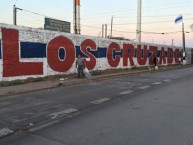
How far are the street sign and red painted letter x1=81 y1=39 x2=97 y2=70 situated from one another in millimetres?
3208

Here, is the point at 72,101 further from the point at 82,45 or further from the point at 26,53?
the point at 82,45

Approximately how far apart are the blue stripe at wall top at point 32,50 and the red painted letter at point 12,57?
1.64 ft

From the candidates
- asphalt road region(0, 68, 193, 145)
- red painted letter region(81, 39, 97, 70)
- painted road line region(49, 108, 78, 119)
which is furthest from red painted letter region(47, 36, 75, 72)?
painted road line region(49, 108, 78, 119)

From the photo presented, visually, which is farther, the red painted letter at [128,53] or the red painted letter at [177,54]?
the red painted letter at [177,54]

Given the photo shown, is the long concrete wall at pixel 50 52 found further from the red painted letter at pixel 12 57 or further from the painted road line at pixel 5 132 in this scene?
the painted road line at pixel 5 132

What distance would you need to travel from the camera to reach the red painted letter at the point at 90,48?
27.9 m

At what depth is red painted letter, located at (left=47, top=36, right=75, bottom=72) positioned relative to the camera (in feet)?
77.3

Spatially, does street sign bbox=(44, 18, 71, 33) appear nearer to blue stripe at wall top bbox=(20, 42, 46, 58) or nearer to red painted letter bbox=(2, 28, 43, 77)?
blue stripe at wall top bbox=(20, 42, 46, 58)

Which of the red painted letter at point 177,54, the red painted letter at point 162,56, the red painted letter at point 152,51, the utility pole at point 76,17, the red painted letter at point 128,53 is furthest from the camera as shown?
the red painted letter at point 177,54

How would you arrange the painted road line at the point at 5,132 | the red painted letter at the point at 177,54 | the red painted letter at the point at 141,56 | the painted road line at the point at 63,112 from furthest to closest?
the red painted letter at the point at 177,54 → the red painted letter at the point at 141,56 → the painted road line at the point at 63,112 → the painted road line at the point at 5,132

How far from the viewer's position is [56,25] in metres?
29.9

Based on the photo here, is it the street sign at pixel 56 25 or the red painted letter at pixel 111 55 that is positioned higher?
the street sign at pixel 56 25

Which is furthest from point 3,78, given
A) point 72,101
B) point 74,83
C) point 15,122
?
point 15,122

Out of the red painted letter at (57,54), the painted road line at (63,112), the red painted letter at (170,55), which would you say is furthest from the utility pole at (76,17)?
the red painted letter at (170,55)
